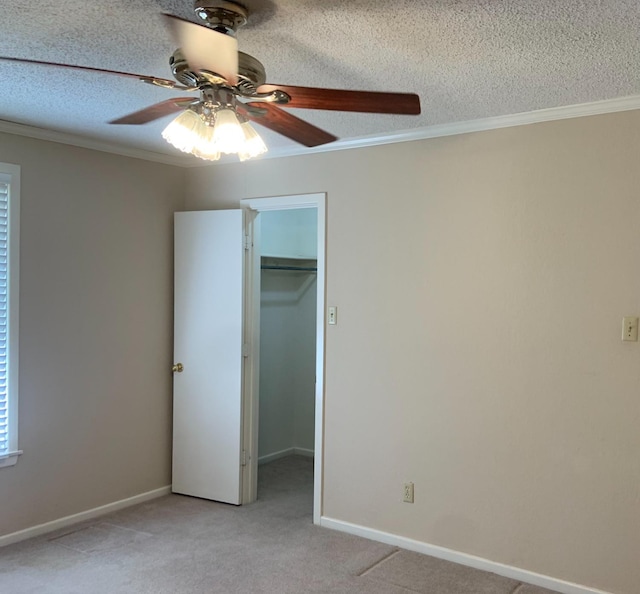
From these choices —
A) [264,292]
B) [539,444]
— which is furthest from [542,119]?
[264,292]

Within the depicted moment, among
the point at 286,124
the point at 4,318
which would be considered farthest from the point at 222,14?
the point at 4,318

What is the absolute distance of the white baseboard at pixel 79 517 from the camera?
366 centimetres

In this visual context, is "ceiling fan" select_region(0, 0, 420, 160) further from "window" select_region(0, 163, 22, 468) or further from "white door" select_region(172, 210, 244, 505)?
"white door" select_region(172, 210, 244, 505)

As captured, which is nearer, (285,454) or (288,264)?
(288,264)

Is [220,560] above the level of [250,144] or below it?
below

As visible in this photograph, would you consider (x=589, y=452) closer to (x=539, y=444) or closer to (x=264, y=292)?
(x=539, y=444)

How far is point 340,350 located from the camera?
3.98 m

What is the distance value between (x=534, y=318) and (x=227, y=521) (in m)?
2.31

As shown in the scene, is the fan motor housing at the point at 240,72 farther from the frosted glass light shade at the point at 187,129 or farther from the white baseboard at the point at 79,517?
the white baseboard at the point at 79,517

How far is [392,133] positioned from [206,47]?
214 centimetres

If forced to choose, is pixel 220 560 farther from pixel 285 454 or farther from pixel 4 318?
pixel 285 454

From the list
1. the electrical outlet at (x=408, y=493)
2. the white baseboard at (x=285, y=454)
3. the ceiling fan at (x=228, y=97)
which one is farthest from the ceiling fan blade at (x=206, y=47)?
the white baseboard at (x=285, y=454)

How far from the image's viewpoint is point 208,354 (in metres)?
4.46

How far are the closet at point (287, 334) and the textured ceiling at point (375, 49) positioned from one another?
2.20 metres
